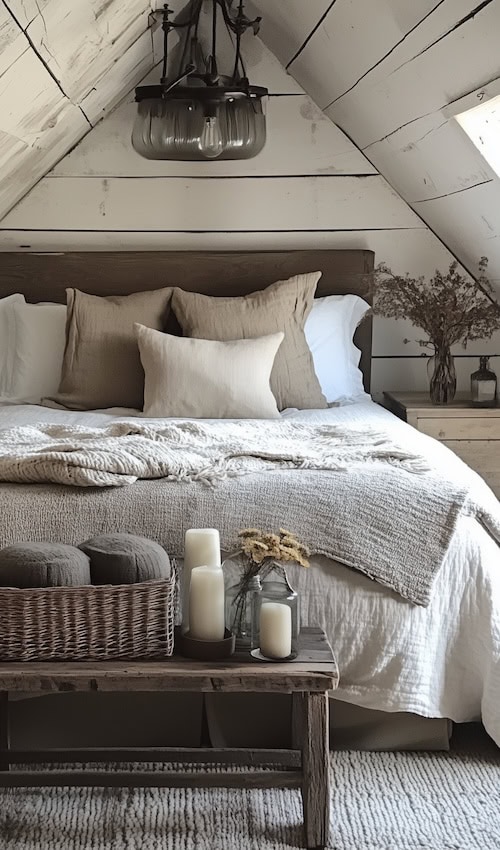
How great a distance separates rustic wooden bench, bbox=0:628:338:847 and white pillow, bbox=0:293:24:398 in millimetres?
1885

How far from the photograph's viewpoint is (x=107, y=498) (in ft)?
6.89

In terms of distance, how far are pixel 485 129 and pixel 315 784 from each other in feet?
6.31

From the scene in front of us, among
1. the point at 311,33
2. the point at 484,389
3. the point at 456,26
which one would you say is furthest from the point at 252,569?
the point at 311,33

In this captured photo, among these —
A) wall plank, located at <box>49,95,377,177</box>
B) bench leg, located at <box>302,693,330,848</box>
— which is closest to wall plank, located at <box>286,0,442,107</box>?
wall plank, located at <box>49,95,377,177</box>

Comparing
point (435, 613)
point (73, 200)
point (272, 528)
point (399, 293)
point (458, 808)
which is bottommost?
point (458, 808)

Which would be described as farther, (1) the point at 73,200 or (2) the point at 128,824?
(1) the point at 73,200

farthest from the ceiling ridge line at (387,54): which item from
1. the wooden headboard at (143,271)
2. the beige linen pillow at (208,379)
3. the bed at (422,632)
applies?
the bed at (422,632)

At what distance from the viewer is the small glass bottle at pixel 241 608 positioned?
1.85m

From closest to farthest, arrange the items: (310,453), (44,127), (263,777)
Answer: (263,777) → (310,453) → (44,127)

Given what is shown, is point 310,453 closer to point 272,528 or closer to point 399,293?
point 272,528

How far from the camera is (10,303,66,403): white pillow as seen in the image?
353 cm

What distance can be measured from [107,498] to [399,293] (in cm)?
189

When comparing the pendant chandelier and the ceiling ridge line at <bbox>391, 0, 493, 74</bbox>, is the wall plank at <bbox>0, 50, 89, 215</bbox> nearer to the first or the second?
the pendant chandelier

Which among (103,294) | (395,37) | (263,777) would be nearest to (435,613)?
(263,777)
